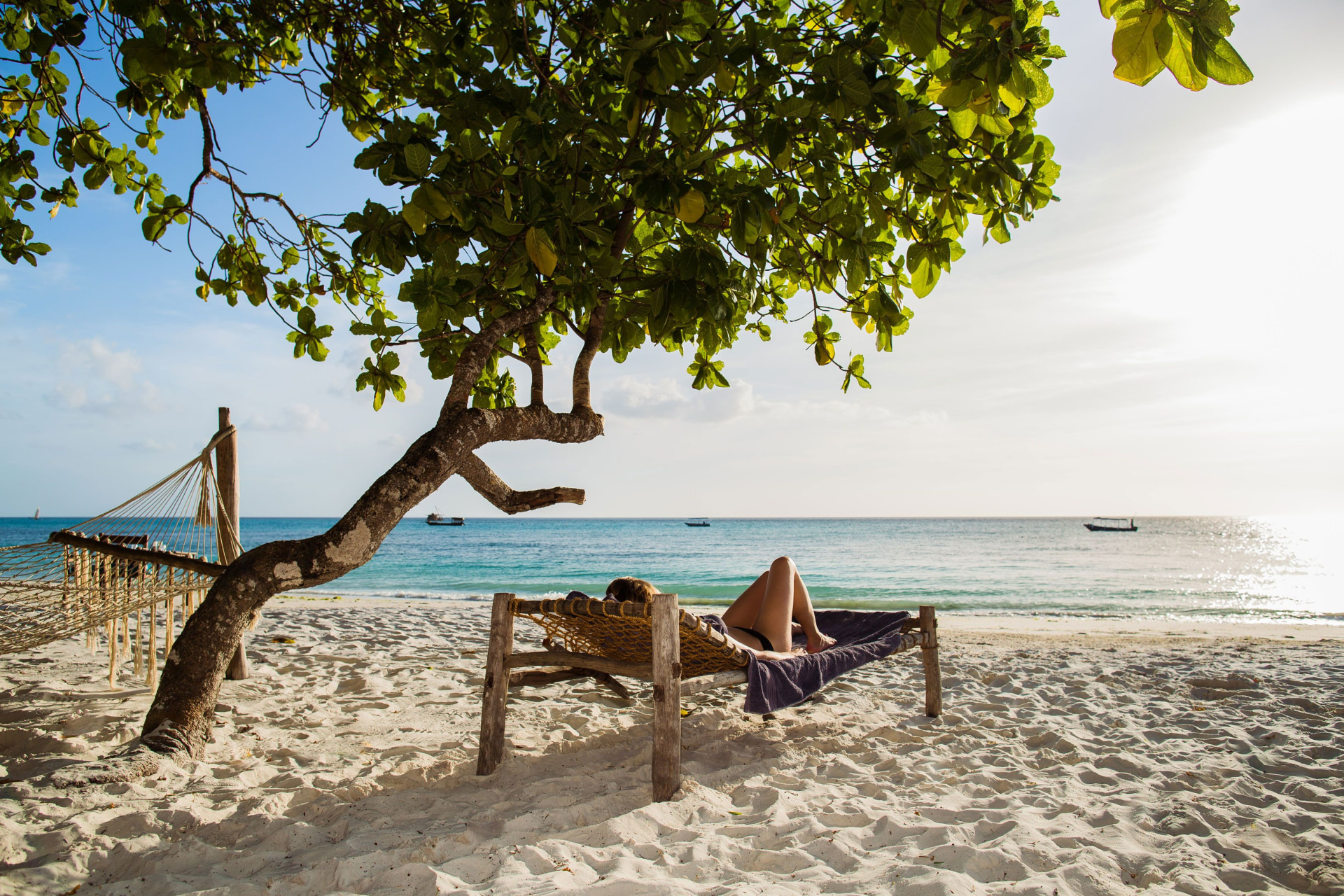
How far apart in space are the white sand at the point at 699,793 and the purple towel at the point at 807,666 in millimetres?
247

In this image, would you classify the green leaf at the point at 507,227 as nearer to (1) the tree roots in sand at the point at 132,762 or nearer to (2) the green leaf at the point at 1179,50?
(2) the green leaf at the point at 1179,50

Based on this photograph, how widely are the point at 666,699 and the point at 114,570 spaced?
8.93 ft

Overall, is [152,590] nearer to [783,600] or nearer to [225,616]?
[225,616]

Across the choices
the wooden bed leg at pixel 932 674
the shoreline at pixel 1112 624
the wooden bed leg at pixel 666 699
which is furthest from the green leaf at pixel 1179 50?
the shoreline at pixel 1112 624

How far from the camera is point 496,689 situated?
2467mm

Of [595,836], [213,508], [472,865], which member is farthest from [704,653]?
[213,508]

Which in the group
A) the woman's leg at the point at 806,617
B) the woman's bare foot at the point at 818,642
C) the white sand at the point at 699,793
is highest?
the woman's leg at the point at 806,617

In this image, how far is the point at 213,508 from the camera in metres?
3.27

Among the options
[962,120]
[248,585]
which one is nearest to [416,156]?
[962,120]

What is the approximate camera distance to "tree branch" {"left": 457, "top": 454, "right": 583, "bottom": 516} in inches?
114

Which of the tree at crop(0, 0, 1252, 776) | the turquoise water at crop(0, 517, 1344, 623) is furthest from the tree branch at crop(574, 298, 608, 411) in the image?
the turquoise water at crop(0, 517, 1344, 623)

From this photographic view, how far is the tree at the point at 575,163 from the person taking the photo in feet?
5.15

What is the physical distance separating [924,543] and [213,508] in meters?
28.5

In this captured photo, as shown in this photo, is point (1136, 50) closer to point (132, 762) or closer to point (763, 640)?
point (763, 640)
